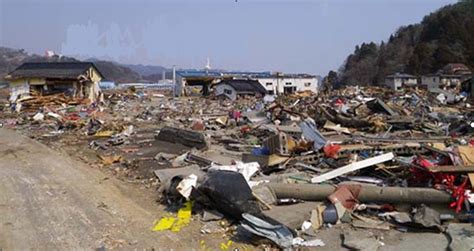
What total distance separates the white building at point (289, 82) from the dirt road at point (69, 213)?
51476 millimetres

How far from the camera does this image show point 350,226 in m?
5.93

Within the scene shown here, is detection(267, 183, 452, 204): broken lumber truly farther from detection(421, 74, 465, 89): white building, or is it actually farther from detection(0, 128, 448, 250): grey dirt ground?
detection(421, 74, 465, 89): white building

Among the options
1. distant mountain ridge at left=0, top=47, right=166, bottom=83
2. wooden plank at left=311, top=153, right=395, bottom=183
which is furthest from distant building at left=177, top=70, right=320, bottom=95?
wooden plank at left=311, top=153, right=395, bottom=183

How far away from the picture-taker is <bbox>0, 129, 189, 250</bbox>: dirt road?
560 centimetres

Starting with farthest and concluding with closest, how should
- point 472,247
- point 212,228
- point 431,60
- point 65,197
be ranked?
point 431,60 → point 65,197 → point 212,228 → point 472,247

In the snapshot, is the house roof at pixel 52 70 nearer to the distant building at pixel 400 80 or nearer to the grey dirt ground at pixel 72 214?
the grey dirt ground at pixel 72 214

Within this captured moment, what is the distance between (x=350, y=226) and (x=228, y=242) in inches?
64.0

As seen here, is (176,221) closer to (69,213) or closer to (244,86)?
(69,213)

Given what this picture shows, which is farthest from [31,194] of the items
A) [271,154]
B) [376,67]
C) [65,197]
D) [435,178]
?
[376,67]

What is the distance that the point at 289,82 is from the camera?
6278cm

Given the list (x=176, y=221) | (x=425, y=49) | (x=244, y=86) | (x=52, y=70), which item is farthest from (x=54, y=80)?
(x=425, y=49)

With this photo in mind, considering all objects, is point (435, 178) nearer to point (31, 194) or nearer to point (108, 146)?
point (31, 194)

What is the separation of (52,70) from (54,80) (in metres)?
1.12

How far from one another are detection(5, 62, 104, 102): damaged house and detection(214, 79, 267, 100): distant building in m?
16.5
